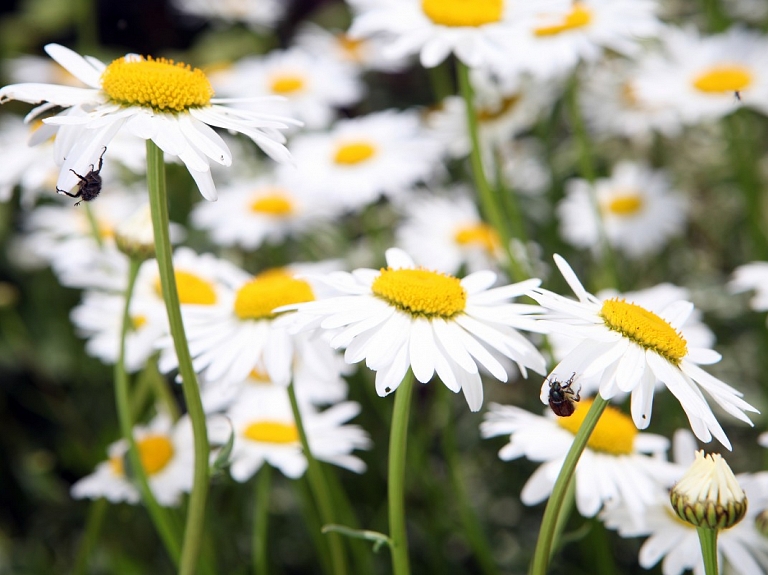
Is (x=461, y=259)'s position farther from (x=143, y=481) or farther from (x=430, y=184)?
(x=143, y=481)

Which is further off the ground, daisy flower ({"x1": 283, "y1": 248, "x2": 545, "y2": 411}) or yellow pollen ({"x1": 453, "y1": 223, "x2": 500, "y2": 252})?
daisy flower ({"x1": 283, "y1": 248, "x2": 545, "y2": 411})

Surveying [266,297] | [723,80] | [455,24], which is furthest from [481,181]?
[723,80]

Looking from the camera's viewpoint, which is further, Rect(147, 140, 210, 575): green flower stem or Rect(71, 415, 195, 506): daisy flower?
Rect(71, 415, 195, 506): daisy flower

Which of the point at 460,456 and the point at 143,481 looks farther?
the point at 460,456

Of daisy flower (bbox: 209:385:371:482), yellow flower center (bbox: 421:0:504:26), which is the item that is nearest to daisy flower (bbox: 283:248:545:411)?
daisy flower (bbox: 209:385:371:482)

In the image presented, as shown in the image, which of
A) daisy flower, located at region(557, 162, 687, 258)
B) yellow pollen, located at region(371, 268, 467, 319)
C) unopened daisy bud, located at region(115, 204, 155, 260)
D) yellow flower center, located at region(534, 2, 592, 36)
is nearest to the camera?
yellow pollen, located at region(371, 268, 467, 319)

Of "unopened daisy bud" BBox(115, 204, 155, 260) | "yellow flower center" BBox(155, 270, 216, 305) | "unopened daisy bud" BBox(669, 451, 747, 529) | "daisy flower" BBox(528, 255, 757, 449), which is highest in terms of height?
"unopened daisy bud" BBox(115, 204, 155, 260)

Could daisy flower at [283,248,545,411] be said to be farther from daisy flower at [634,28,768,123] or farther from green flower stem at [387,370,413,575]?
daisy flower at [634,28,768,123]

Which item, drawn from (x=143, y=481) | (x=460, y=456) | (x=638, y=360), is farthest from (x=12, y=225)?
(x=638, y=360)
